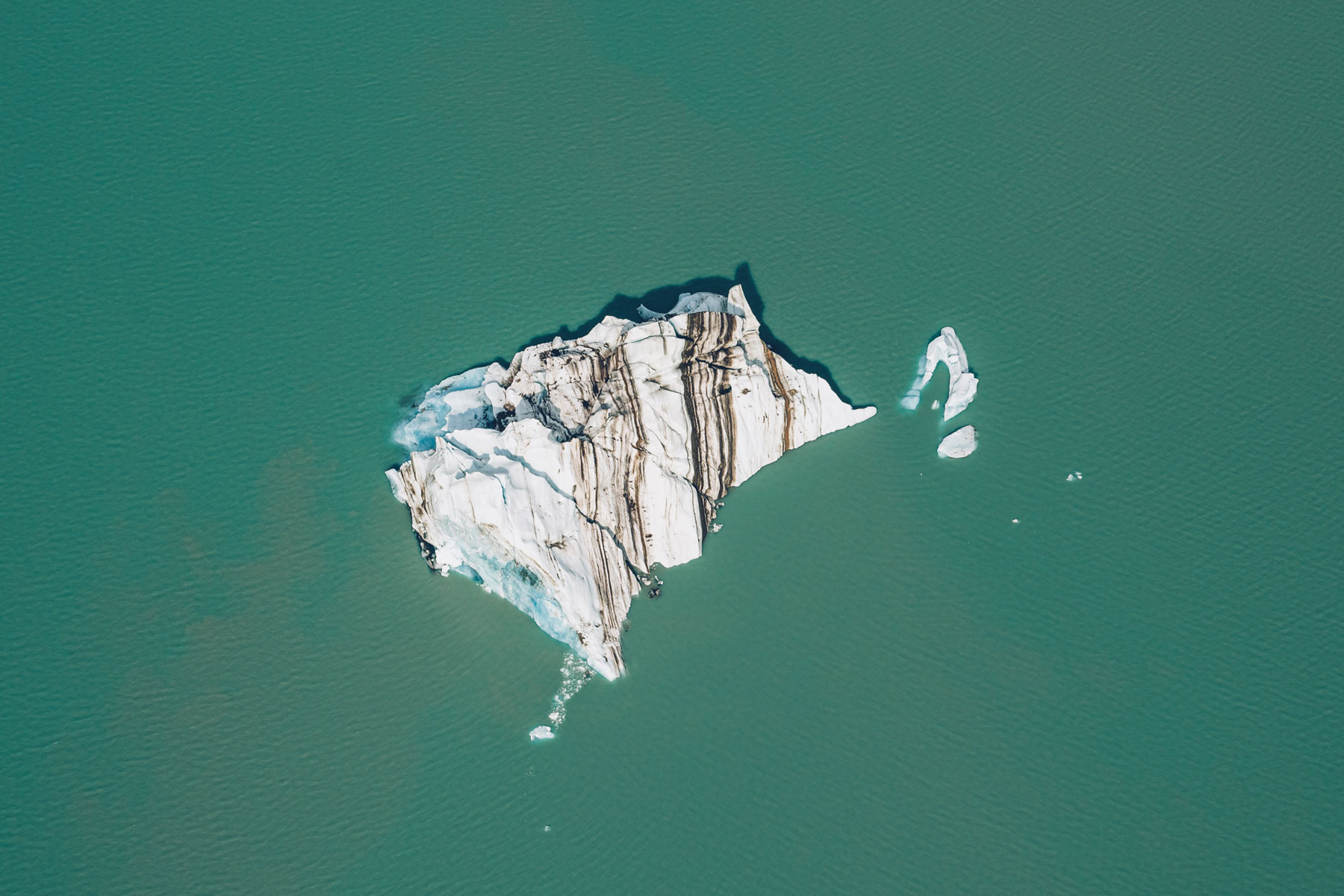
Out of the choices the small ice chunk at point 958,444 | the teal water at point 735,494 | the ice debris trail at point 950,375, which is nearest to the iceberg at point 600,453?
the teal water at point 735,494

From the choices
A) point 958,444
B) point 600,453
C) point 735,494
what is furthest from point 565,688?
point 958,444

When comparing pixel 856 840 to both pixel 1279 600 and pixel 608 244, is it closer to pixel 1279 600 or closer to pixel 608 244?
pixel 1279 600

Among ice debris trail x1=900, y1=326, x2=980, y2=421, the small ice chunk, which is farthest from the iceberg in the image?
the small ice chunk

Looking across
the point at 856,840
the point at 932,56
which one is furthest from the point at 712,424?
the point at 932,56

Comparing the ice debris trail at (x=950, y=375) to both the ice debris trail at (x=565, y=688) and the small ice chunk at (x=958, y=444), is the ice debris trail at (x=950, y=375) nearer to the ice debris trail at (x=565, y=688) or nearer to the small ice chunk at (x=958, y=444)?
the small ice chunk at (x=958, y=444)

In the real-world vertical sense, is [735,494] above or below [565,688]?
above

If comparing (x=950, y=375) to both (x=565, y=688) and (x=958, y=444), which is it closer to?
(x=958, y=444)

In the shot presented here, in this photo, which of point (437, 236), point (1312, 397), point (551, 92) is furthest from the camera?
point (551, 92)
